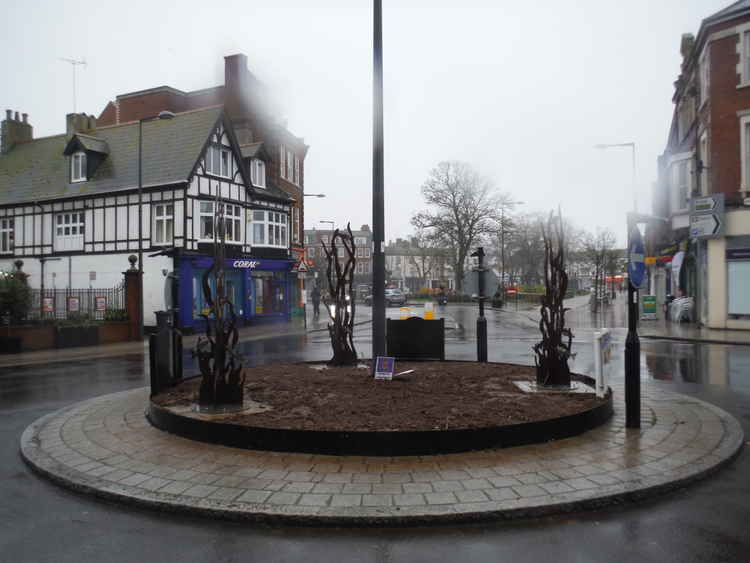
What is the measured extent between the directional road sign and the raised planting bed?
4.87ft

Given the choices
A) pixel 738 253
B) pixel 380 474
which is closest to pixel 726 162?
pixel 738 253

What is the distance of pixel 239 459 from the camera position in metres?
5.35

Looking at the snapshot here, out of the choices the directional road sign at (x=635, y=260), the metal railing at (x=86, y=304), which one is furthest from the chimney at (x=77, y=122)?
the directional road sign at (x=635, y=260)

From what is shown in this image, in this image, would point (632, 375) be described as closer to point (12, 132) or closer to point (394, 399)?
point (394, 399)

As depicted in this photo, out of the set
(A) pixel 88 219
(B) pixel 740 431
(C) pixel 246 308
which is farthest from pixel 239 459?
(A) pixel 88 219

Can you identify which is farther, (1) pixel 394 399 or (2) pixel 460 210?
(2) pixel 460 210

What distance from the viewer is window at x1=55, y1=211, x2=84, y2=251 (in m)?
27.3

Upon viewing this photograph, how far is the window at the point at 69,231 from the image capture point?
2730 centimetres

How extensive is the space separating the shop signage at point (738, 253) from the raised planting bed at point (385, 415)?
17086 mm

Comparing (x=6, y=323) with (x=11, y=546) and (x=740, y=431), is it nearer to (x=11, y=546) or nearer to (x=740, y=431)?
(x=11, y=546)

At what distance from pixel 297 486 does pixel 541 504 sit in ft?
6.22

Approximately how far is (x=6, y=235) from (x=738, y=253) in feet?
112

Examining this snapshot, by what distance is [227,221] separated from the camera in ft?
88.5

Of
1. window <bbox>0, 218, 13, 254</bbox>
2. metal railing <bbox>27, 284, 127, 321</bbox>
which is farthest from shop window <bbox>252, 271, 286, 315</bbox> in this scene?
window <bbox>0, 218, 13, 254</bbox>
